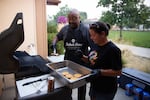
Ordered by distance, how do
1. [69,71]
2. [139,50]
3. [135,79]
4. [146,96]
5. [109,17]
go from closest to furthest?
[69,71] < [146,96] < [135,79] < [139,50] < [109,17]

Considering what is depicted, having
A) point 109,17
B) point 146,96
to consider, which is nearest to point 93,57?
point 146,96

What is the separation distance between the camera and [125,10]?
2.84 metres

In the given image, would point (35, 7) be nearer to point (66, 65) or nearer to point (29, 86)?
point (66, 65)

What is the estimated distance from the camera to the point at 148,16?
2486mm

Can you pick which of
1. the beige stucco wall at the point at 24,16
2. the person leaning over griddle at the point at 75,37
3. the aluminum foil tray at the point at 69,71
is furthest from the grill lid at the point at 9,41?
the beige stucco wall at the point at 24,16

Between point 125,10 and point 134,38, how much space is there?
20.7 inches

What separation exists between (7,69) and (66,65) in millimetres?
672

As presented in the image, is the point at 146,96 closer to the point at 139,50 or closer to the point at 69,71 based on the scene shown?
the point at 139,50

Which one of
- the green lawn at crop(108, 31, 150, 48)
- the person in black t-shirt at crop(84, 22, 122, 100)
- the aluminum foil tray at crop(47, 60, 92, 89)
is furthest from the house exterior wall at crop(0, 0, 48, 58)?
the person in black t-shirt at crop(84, 22, 122, 100)

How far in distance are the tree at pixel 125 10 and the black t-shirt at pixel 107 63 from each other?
5.03ft

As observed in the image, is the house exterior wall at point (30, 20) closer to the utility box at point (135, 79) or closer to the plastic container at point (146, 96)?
the utility box at point (135, 79)

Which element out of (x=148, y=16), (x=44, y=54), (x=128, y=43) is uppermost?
(x=148, y=16)

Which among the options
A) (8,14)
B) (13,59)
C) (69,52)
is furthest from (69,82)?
(8,14)

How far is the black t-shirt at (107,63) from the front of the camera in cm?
132
